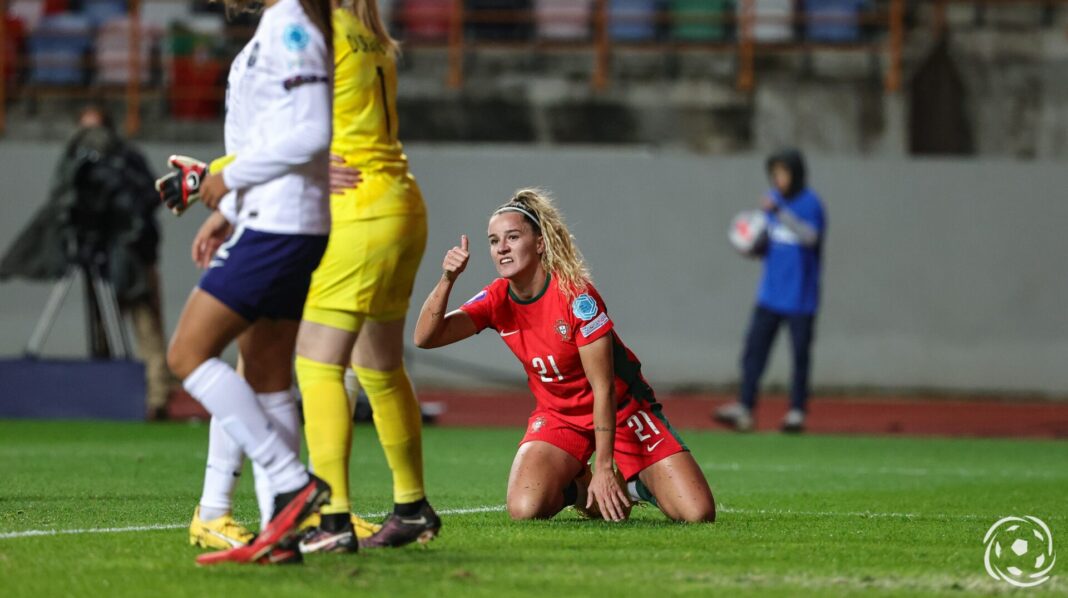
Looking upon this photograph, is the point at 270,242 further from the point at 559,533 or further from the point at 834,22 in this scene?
the point at 834,22

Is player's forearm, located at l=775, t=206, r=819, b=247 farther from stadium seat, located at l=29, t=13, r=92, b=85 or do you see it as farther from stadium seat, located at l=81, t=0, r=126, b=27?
stadium seat, located at l=81, t=0, r=126, b=27

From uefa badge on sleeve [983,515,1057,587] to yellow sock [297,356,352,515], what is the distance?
2002 millimetres

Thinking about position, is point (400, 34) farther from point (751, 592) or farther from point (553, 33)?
point (751, 592)

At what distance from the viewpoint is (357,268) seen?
16.5ft

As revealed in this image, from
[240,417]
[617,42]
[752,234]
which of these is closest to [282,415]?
[240,417]

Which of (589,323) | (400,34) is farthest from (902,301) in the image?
(589,323)

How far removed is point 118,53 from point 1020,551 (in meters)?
15.7

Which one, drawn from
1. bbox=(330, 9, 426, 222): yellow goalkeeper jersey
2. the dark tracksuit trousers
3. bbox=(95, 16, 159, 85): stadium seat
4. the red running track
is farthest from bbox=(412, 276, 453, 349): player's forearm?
bbox=(95, 16, 159, 85): stadium seat

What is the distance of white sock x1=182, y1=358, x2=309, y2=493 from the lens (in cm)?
470

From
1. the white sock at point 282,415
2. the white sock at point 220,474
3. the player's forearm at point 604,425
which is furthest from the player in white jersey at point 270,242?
the player's forearm at point 604,425

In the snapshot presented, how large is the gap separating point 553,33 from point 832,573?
14898mm

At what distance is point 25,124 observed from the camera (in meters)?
18.9

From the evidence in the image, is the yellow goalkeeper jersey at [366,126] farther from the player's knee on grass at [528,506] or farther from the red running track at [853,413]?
the red running track at [853,413]

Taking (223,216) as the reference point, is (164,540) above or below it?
below
